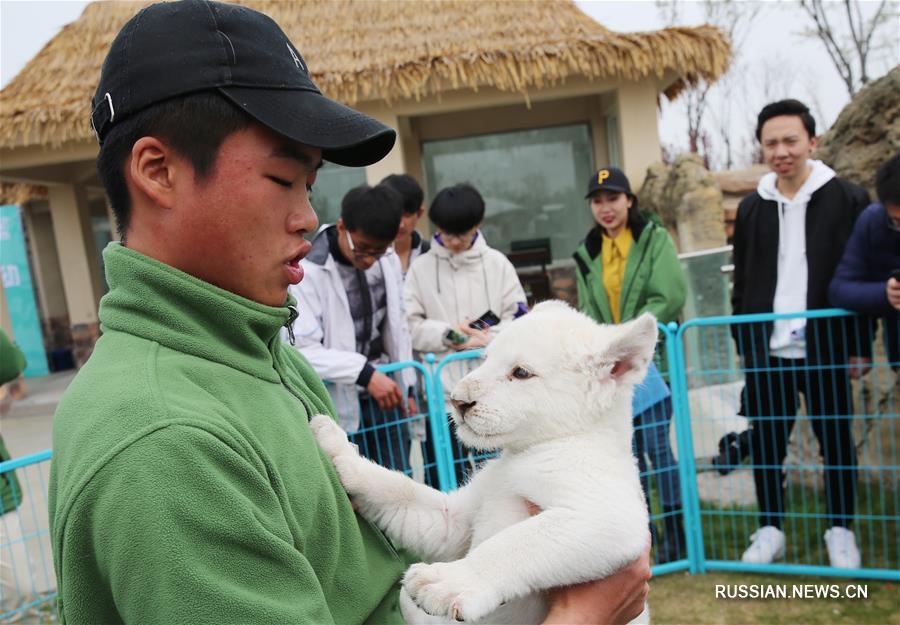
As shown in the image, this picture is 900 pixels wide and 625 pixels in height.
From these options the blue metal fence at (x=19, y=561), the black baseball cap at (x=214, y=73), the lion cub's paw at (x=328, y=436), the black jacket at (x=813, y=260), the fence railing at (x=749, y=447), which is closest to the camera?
the black baseball cap at (x=214, y=73)

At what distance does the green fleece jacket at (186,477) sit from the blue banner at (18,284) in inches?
543

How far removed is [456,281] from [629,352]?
9.19ft

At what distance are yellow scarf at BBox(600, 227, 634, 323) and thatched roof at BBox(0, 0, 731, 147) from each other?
496 cm

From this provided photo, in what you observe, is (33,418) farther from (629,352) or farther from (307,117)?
(307,117)

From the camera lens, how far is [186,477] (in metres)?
0.92

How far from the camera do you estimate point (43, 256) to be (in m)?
15.8

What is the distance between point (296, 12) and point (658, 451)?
9.58 m

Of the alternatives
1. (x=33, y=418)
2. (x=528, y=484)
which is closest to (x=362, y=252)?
(x=528, y=484)

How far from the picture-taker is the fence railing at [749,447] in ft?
12.7

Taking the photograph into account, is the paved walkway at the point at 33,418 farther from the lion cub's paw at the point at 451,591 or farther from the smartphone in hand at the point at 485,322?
the lion cub's paw at the point at 451,591

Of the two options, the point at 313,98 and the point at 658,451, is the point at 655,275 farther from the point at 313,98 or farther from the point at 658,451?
the point at 313,98

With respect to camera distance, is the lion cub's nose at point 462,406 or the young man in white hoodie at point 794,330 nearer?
the lion cub's nose at point 462,406

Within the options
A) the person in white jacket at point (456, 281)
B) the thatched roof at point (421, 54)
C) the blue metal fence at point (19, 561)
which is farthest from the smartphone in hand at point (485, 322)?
the thatched roof at point (421, 54)

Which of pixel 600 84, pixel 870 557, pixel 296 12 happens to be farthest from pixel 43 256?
pixel 870 557
